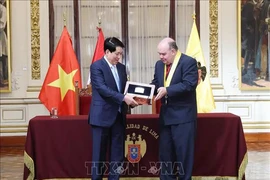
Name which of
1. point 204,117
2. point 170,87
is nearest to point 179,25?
point 204,117

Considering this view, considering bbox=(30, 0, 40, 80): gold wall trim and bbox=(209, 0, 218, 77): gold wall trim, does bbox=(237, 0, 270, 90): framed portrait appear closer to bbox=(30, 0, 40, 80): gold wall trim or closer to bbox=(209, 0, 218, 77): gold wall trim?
bbox=(209, 0, 218, 77): gold wall trim

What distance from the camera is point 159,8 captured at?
957 centimetres

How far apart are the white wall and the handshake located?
5110 mm

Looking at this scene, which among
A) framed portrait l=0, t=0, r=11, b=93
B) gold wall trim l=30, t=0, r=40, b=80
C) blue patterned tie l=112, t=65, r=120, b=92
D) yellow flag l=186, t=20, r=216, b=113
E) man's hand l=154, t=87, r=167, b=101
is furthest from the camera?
gold wall trim l=30, t=0, r=40, b=80

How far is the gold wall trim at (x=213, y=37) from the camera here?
9.52 metres

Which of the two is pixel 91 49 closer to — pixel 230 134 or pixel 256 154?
pixel 256 154

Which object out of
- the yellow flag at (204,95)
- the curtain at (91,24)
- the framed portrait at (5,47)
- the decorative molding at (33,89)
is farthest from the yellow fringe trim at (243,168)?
the framed portrait at (5,47)

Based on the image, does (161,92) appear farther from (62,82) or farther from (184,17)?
(184,17)

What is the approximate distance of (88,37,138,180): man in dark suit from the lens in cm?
451

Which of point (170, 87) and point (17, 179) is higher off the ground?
point (170, 87)

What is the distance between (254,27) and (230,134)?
4.83m

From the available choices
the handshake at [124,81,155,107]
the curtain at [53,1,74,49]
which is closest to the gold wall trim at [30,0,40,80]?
the curtain at [53,1,74,49]

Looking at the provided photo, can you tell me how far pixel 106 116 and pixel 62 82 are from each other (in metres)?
3.25

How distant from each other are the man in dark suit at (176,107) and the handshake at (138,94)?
4.2 inches
